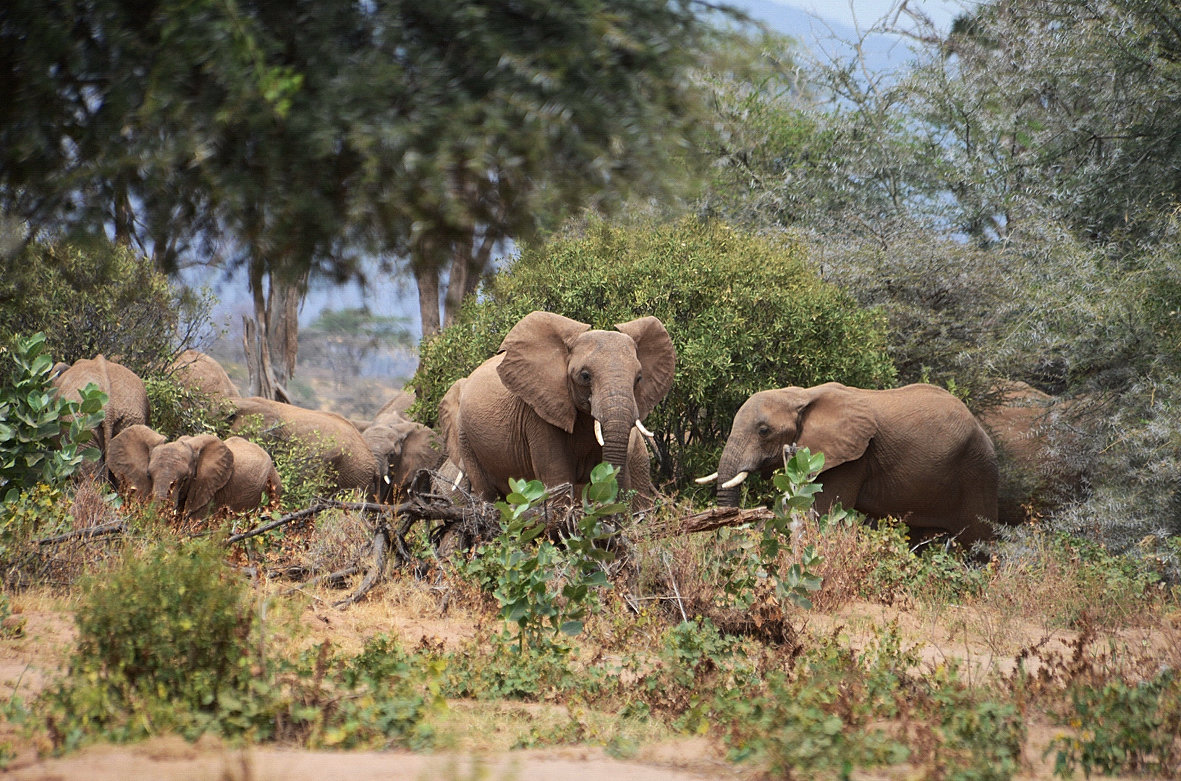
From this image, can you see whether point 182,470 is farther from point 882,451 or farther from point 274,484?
point 882,451

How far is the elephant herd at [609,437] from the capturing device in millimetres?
10000

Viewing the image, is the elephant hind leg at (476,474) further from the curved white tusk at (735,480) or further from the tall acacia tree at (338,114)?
the tall acacia tree at (338,114)

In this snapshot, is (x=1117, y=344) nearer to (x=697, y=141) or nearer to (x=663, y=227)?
(x=663, y=227)

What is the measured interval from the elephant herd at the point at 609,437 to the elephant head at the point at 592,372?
0.01 metres

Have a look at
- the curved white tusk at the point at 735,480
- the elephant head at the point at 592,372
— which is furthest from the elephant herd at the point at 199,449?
the curved white tusk at the point at 735,480

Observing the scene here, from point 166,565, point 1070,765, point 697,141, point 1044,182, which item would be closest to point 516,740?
point 166,565

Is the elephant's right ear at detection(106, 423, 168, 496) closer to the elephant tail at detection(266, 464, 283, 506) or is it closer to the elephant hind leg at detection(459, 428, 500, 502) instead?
the elephant tail at detection(266, 464, 283, 506)

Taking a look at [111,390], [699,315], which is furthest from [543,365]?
[111,390]

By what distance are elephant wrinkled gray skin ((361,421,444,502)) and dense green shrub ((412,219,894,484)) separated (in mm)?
4793

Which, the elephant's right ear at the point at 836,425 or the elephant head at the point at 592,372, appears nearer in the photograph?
the elephant head at the point at 592,372

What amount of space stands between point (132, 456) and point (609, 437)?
6.12 metres

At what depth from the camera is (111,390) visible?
12891mm

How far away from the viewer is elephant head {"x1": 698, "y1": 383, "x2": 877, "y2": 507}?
38.9 feet

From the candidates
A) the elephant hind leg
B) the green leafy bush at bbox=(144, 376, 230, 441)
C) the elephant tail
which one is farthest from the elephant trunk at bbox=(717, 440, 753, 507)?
the green leafy bush at bbox=(144, 376, 230, 441)
